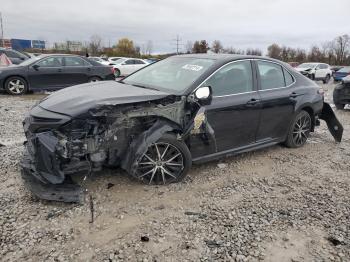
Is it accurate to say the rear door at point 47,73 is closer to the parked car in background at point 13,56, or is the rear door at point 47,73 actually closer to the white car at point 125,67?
the parked car in background at point 13,56

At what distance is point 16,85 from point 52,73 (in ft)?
3.96

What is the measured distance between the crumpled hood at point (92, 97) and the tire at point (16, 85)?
762cm

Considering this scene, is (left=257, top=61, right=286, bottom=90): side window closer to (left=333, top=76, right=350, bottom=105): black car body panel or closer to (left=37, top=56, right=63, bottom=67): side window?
(left=333, top=76, right=350, bottom=105): black car body panel

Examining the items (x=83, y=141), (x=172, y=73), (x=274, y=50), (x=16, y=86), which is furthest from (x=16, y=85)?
(x=274, y=50)

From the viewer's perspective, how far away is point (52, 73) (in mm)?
11203

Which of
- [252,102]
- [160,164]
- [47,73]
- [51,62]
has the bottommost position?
[160,164]

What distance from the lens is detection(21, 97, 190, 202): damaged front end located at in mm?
3402

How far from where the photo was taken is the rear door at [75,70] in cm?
1156

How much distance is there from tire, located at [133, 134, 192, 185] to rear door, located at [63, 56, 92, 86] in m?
8.71

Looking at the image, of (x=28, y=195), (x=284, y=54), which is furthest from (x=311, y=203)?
(x=284, y=54)

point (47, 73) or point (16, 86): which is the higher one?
point (47, 73)

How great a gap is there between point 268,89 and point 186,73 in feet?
4.39

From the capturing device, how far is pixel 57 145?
3369mm

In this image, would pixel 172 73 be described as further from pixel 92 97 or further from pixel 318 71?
pixel 318 71
